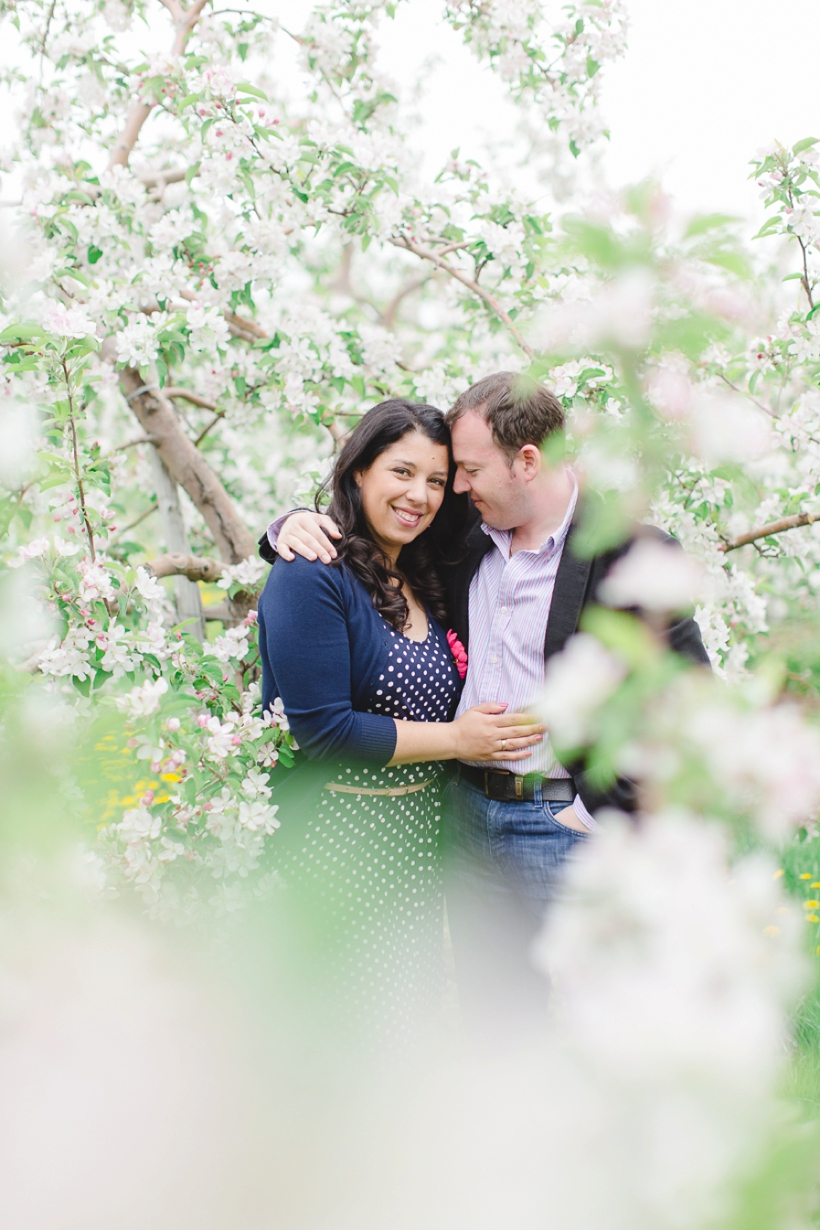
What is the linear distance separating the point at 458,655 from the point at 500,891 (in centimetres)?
61

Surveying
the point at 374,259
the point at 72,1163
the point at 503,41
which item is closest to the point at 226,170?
the point at 503,41

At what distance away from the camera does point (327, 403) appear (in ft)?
10.2

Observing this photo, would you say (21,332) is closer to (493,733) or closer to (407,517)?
(407,517)

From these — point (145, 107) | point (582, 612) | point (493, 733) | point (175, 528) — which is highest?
point (145, 107)

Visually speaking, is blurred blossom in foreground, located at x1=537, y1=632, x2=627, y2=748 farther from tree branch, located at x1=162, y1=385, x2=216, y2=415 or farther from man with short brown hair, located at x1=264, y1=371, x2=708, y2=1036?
tree branch, located at x1=162, y1=385, x2=216, y2=415

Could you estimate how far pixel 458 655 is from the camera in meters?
2.10

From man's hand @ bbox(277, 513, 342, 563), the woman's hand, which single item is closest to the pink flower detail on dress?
the woman's hand

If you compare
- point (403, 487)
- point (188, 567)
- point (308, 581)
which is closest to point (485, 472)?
point (403, 487)

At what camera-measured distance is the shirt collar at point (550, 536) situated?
2.01 meters

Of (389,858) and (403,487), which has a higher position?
(403,487)

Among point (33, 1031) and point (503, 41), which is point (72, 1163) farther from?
point (503, 41)

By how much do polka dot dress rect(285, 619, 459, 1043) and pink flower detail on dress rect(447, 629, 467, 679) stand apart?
0.08 feet

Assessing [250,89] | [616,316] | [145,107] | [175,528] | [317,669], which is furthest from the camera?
[175,528]

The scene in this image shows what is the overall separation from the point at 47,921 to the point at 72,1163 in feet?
0.61
